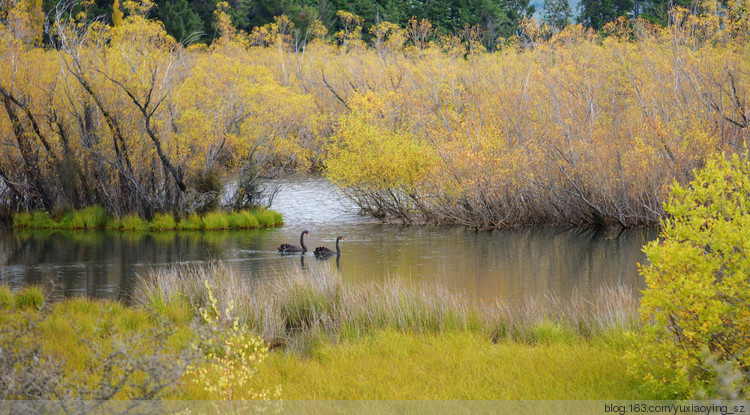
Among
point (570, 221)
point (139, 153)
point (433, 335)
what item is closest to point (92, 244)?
point (139, 153)

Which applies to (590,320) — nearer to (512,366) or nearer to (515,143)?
(512,366)

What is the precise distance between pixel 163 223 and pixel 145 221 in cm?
86

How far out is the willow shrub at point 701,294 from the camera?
6035mm

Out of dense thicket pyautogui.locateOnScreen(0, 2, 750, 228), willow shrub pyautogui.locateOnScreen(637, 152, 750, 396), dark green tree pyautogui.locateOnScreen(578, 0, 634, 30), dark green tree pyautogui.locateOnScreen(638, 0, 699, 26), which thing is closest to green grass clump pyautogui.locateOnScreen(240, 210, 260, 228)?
dense thicket pyautogui.locateOnScreen(0, 2, 750, 228)

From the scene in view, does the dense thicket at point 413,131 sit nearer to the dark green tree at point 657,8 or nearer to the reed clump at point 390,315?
the reed clump at point 390,315

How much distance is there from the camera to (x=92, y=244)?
23.8m

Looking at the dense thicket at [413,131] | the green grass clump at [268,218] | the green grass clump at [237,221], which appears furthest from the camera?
the green grass clump at [268,218]

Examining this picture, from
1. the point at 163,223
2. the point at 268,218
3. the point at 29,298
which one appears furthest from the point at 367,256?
the point at 163,223

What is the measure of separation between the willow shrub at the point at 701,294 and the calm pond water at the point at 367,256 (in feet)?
22.1

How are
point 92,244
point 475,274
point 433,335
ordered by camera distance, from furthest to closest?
1. point 92,244
2. point 475,274
3. point 433,335

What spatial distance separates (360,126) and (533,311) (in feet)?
63.1

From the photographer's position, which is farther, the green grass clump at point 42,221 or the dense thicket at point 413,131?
the green grass clump at point 42,221

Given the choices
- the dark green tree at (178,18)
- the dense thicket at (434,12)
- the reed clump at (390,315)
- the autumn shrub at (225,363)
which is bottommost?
the reed clump at (390,315)

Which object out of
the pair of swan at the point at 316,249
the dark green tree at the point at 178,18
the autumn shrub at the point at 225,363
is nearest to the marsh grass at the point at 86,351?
the autumn shrub at the point at 225,363
